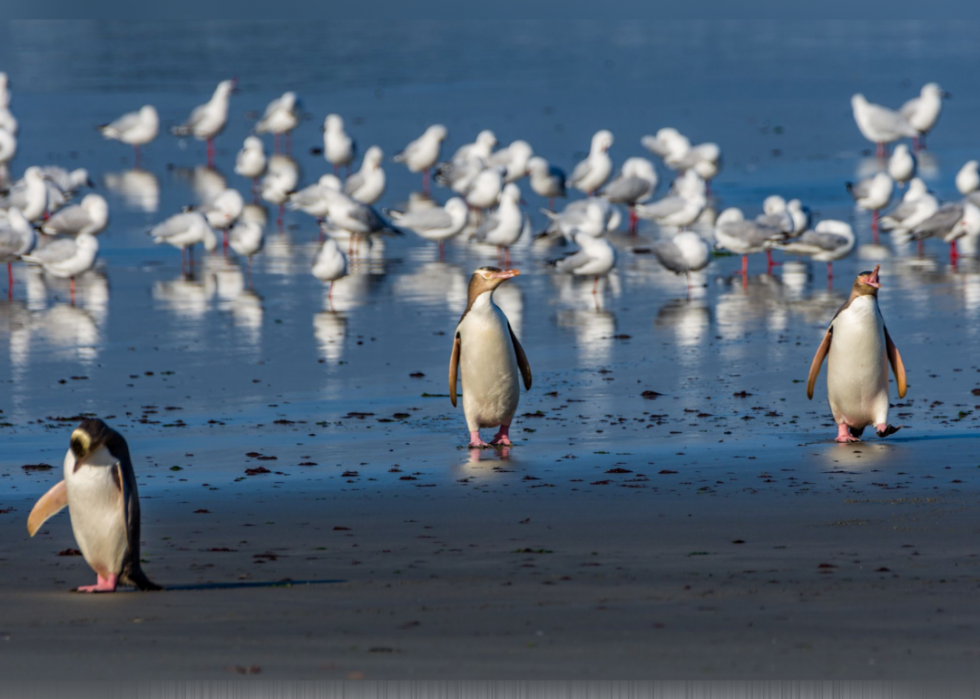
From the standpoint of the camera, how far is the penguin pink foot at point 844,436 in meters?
10.2

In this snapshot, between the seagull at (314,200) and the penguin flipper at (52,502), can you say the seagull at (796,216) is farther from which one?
the penguin flipper at (52,502)

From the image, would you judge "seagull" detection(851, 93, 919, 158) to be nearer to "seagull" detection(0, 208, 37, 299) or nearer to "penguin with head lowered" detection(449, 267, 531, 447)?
"seagull" detection(0, 208, 37, 299)

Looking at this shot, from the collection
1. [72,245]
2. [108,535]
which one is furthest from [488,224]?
[108,535]

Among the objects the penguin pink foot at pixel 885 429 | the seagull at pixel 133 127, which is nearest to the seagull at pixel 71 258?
the penguin pink foot at pixel 885 429

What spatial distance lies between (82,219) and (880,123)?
17102 mm

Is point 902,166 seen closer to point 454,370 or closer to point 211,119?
point 211,119

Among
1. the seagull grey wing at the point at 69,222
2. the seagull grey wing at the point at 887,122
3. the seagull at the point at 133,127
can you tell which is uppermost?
the seagull at the point at 133,127

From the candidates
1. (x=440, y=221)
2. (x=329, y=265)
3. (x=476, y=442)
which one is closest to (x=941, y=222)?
(x=440, y=221)

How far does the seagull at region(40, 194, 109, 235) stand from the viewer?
70.3ft

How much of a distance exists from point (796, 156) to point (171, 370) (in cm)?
2072

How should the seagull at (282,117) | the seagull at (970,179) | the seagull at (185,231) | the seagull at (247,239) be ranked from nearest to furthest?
1. the seagull at (247,239)
2. the seagull at (185,231)
3. the seagull at (970,179)
4. the seagull at (282,117)

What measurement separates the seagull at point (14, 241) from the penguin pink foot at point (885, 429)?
37.6 feet

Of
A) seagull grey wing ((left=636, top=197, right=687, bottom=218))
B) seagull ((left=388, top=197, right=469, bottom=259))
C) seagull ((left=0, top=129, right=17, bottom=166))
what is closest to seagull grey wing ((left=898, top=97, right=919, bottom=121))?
seagull grey wing ((left=636, top=197, right=687, bottom=218))

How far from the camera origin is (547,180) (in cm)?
2583
